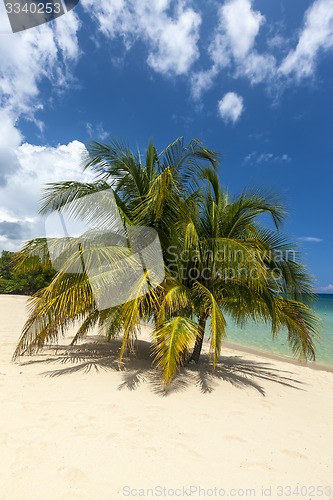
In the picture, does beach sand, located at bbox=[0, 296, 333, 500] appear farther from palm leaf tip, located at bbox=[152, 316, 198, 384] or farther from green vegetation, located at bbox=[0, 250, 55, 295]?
green vegetation, located at bbox=[0, 250, 55, 295]

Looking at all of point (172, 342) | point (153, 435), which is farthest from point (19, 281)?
point (153, 435)

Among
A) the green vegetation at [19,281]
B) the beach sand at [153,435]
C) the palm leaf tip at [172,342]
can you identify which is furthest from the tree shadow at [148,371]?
the green vegetation at [19,281]

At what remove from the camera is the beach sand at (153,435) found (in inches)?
88.0

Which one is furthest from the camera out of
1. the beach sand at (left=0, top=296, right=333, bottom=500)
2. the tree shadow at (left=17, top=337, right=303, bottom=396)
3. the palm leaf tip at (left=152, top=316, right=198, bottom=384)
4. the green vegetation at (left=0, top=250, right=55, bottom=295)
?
the green vegetation at (left=0, top=250, right=55, bottom=295)

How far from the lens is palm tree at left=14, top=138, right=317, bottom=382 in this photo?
183 inches

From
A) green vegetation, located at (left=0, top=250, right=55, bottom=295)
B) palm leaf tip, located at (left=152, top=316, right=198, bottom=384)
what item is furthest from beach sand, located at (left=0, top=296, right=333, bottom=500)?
green vegetation, located at (left=0, top=250, right=55, bottom=295)

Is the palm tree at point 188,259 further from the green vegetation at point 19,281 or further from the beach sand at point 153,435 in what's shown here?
the green vegetation at point 19,281

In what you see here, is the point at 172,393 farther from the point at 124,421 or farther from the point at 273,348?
the point at 273,348

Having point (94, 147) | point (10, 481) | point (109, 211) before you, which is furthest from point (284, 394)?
point (94, 147)

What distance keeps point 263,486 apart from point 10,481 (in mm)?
2062

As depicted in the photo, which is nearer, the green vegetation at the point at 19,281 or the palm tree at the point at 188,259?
the palm tree at the point at 188,259

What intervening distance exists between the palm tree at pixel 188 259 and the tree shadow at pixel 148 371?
0.35 meters

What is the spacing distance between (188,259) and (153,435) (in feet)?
10.2

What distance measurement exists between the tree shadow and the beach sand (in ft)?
0.15
